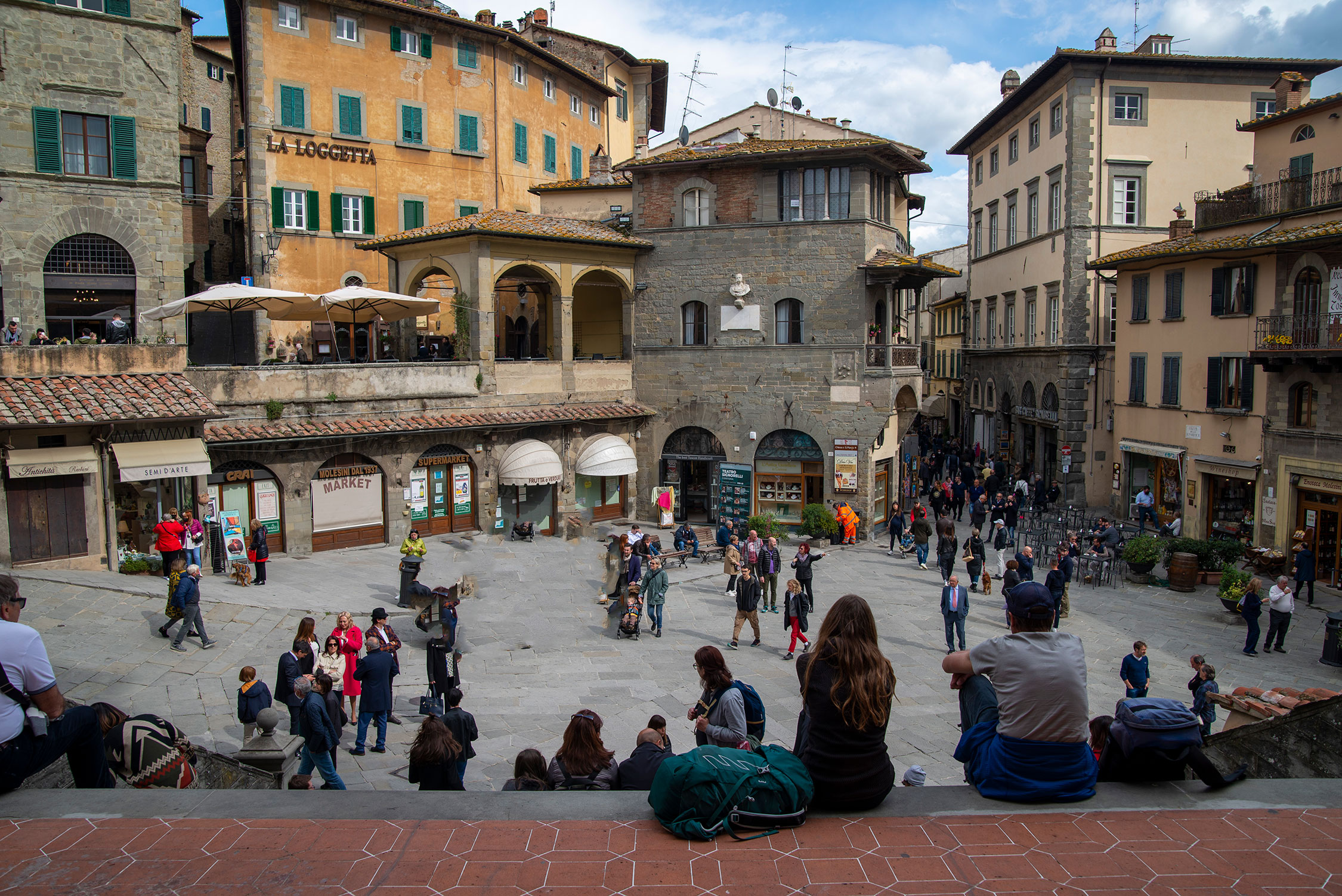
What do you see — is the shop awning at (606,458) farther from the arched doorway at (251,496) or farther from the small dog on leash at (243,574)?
the small dog on leash at (243,574)

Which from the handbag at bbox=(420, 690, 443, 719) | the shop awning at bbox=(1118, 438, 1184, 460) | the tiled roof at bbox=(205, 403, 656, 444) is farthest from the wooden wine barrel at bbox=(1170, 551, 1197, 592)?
the handbag at bbox=(420, 690, 443, 719)

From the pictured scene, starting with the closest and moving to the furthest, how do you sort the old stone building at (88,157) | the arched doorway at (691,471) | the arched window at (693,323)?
1. the old stone building at (88,157)
2. the arched window at (693,323)
3. the arched doorway at (691,471)

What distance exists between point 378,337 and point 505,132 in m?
9.34

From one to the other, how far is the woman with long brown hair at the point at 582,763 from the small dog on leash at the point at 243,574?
1258cm

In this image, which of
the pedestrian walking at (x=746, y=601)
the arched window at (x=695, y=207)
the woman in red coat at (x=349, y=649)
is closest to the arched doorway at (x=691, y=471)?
the arched window at (x=695, y=207)

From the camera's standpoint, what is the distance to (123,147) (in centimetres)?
2141

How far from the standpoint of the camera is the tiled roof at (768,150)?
82.4 ft

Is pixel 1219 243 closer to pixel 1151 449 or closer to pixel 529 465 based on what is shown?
pixel 1151 449

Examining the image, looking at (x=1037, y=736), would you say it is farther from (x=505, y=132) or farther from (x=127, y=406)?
(x=505, y=132)

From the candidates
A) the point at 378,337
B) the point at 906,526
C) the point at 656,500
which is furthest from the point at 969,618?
the point at 378,337

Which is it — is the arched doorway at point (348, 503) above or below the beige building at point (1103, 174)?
below

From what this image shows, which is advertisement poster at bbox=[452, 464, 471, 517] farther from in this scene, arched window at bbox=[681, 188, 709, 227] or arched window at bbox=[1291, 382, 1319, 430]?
arched window at bbox=[1291, 382, 1319, 430]

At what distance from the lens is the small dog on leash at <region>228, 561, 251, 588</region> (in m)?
17.2

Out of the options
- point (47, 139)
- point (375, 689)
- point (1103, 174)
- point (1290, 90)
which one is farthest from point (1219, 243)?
point (47, 139)
